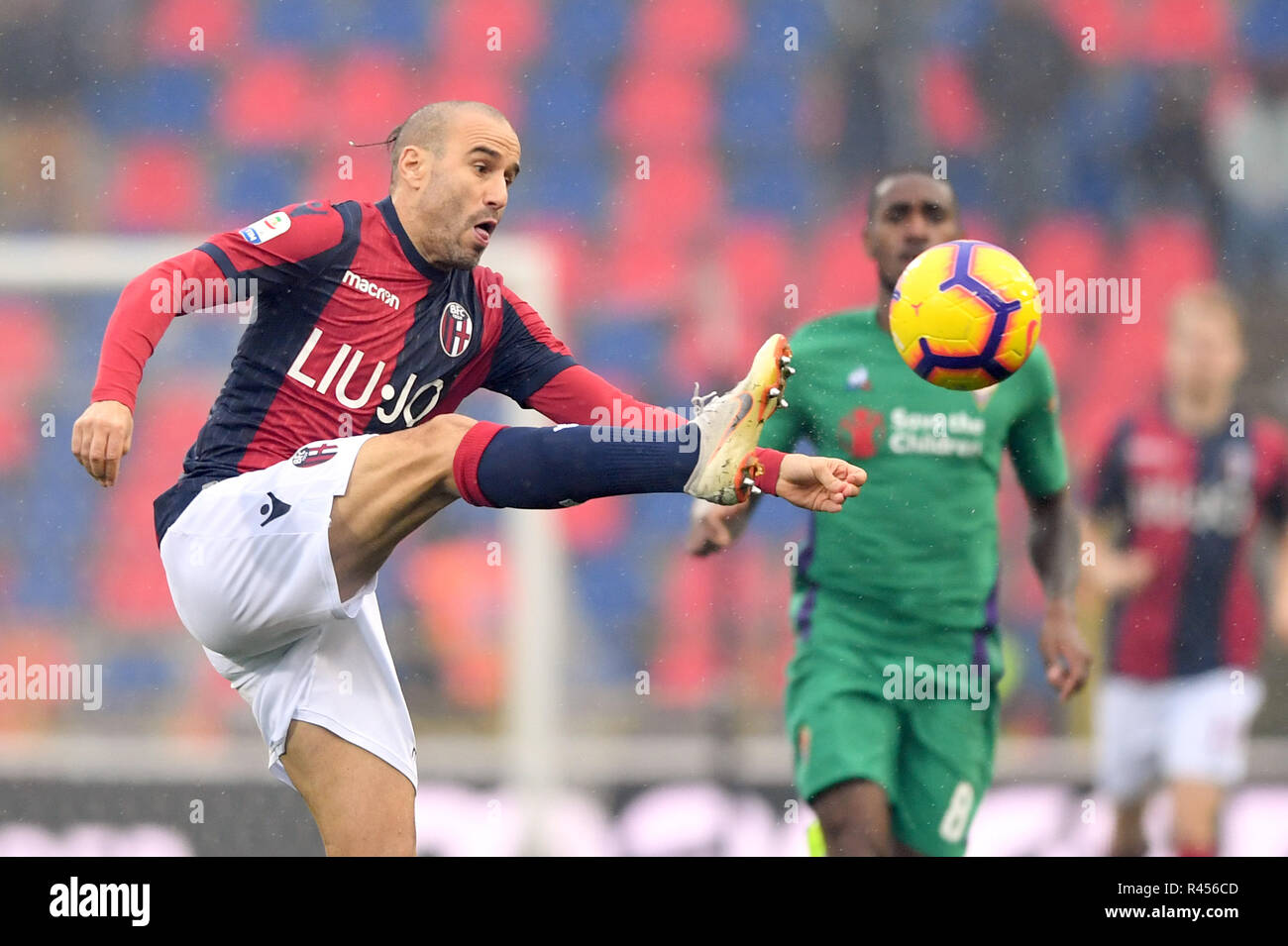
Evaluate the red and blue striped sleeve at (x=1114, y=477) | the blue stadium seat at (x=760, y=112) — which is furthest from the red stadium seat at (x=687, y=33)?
the red and blue striped sleeve at (x=1114, y=477)

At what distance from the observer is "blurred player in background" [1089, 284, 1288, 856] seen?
Result: 6277 mm

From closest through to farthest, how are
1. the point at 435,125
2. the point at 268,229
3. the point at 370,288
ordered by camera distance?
the point at 268,229 < the point at 370,288 < the point at 435,125

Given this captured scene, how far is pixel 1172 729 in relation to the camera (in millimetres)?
6379

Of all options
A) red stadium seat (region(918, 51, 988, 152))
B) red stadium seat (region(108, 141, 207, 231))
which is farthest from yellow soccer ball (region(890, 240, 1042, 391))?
red stadium seat (region(108, 141, 207, 231))

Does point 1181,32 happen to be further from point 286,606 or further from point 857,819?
point 286,606

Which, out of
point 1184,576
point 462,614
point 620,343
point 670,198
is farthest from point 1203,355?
point 462,614

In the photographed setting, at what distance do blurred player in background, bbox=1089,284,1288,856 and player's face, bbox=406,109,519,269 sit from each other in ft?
12.0

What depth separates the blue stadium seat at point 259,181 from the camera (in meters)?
8.38

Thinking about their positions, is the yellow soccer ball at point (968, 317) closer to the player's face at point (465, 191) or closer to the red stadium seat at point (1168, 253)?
the player's face at point (465, 191)

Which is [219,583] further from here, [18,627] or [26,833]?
[18,627]

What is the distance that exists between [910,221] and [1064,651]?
50.7 inches

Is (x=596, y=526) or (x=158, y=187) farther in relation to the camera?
(x=158, y=187)

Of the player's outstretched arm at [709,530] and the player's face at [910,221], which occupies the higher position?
the player's face at [910,221]

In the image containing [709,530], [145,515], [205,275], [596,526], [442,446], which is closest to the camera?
[442,446]
